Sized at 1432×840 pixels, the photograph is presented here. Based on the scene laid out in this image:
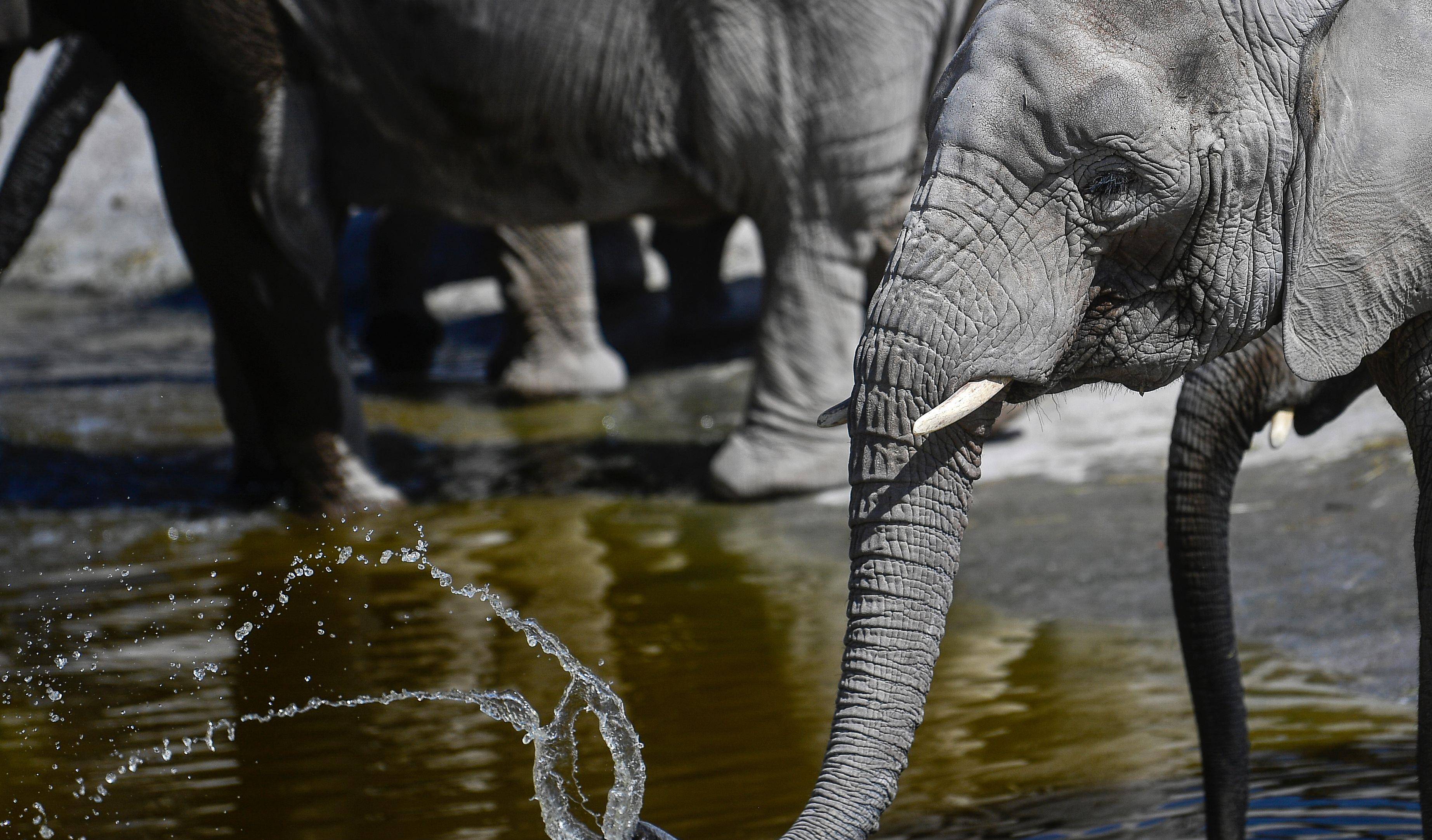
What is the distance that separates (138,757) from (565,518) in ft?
8.35

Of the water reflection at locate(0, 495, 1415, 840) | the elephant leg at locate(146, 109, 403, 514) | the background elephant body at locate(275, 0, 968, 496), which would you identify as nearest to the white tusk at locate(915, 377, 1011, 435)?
the water reflection at locate(0, 495, 1415, 840)

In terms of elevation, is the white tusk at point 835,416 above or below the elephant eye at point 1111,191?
below

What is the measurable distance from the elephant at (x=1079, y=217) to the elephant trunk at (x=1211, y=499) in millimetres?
794

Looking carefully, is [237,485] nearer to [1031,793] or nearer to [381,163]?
[381,163]

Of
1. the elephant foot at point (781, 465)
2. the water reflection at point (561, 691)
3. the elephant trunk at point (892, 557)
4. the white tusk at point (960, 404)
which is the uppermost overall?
the white tusk at point (960, 404)

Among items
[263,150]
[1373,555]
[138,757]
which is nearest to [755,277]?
[263,150]

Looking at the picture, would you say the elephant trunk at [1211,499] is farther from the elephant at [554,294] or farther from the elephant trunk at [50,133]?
the elephant trunk at [50,133]

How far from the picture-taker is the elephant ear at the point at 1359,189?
257cm

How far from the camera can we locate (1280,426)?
342 cm

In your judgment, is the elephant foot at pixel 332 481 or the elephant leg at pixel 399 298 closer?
the elephant foot at pixel 332 481

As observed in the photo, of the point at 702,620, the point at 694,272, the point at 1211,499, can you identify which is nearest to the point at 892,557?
the point at 1211,499

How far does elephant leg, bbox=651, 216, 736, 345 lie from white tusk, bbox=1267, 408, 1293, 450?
6.39 meters

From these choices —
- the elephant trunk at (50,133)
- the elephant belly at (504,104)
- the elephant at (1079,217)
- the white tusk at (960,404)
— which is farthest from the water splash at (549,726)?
the elephant trunk at (50,133)

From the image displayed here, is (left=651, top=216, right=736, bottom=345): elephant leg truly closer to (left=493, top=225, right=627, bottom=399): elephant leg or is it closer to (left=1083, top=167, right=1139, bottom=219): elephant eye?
(left=493, top=225, right=627, bottom=399): elephant leg
